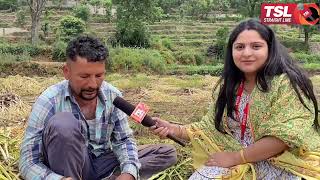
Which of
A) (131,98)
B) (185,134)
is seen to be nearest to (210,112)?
(185,134)

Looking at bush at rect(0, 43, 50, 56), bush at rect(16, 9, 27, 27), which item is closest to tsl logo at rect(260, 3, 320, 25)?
bush at rect(0, 43, 50, 56)

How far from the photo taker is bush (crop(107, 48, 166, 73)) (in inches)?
649

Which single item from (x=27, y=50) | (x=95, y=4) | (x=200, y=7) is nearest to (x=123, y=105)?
(x=27, y=50)

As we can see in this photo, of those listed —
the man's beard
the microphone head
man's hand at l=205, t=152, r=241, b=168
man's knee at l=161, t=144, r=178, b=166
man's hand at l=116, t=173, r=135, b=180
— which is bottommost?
man's knee at l=161, t=144, r=178, b=166

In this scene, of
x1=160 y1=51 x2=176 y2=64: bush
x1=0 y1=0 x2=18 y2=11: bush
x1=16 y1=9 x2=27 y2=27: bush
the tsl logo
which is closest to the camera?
x1=160 y1=51 x2=176 y2=64: bush

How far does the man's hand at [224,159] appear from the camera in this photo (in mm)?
2535

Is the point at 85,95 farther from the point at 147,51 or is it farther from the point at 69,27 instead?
the point at 69,27

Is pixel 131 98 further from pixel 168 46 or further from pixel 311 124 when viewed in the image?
pixel 168 46

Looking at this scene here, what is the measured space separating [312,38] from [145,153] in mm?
33019

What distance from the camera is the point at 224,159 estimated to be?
2.59m

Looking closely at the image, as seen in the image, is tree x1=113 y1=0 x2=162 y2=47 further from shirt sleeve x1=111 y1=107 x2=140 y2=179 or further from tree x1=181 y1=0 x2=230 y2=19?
shirt sleeve x1=111 y1=107 x2=140 y2=179

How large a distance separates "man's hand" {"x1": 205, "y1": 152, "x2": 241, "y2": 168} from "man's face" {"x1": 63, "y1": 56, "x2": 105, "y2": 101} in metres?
0.77

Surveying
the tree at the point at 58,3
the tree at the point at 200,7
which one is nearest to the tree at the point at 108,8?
the tree at the point at 58,3

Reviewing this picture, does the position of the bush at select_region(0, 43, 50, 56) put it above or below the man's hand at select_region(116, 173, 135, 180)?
below
